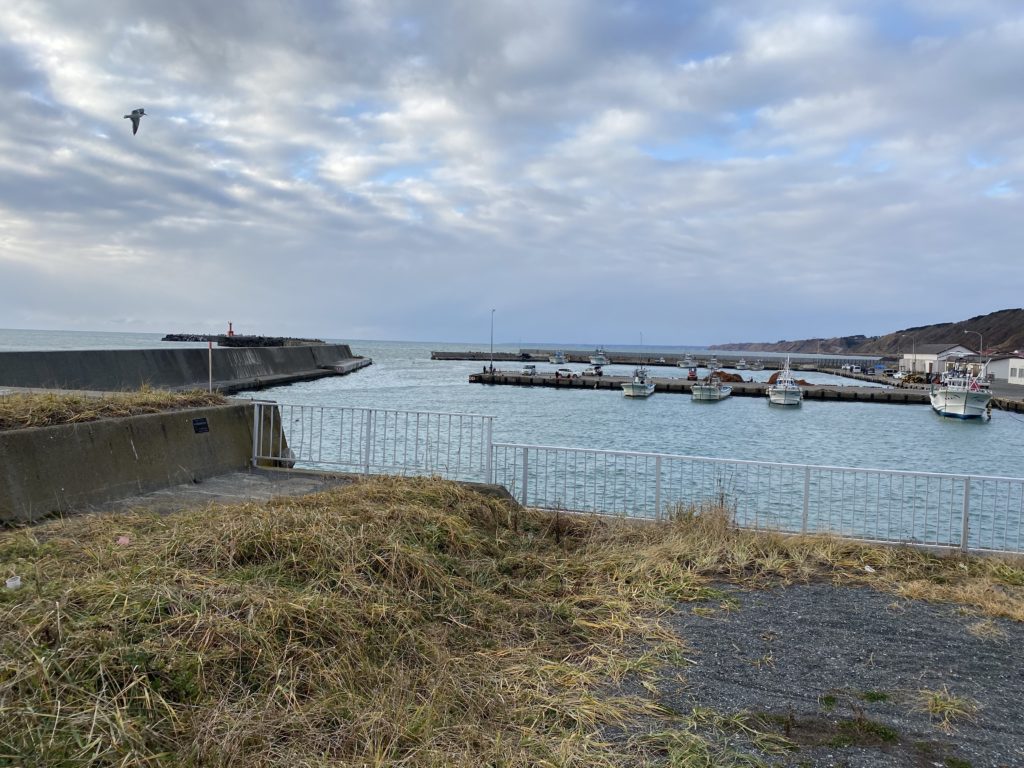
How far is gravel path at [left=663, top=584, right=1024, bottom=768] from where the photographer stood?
162 inches


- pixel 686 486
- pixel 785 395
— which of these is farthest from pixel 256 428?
pixel 785 395

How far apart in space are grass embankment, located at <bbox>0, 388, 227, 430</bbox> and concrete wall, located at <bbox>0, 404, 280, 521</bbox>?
212 mm

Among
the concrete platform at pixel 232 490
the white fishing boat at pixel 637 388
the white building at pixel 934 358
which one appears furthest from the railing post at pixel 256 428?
the white building at pixel 934 358

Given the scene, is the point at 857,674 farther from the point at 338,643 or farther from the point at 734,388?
the point at 734,388

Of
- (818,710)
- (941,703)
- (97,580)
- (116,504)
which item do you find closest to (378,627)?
(97,580)

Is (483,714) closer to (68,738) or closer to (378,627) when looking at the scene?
(378,627)

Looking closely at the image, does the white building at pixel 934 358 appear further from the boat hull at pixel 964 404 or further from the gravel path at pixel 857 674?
the gravel path at pixel 857 674

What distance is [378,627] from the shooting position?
15.8ft

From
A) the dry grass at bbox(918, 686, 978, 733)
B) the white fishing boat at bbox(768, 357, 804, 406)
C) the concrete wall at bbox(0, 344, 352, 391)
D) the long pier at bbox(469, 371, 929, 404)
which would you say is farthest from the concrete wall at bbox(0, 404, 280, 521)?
the long pier at bbox(469, 371, 929, 404)

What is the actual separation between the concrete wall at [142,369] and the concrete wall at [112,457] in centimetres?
686

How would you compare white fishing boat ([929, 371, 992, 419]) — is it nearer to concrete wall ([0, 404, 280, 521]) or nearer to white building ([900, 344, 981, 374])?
white building ([900, 344, 981, 374])

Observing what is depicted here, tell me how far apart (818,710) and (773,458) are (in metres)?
30.5


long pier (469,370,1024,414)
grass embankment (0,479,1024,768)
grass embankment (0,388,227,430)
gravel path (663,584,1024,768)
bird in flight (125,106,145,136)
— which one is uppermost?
bird in flight (125,106,145,136)

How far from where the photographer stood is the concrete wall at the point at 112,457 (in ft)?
23.5
